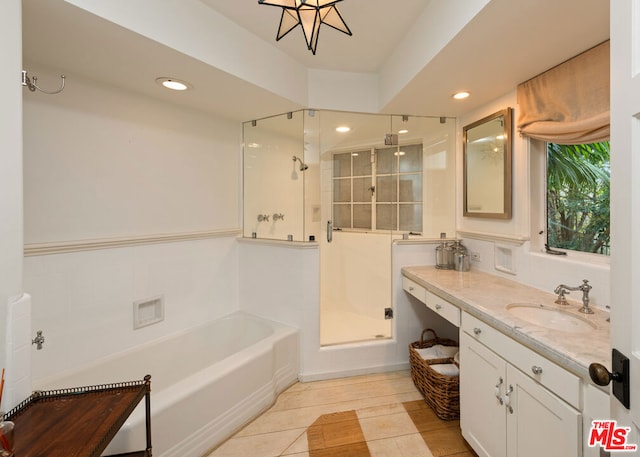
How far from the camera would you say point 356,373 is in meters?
2.49

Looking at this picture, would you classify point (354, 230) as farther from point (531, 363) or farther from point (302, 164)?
point (531, 363)

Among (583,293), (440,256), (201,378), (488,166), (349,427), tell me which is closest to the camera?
(583,293)

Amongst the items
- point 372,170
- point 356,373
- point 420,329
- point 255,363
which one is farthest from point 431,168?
point 255,363

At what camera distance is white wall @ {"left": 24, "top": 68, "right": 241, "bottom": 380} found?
67.4 inches

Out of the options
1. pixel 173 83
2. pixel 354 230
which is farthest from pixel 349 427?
pixel 173 83

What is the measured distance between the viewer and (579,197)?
178cm

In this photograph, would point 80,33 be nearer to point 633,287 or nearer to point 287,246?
point 287,246

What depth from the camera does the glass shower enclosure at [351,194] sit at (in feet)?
8.57

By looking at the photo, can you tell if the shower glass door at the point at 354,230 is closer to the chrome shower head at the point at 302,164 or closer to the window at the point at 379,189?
the window at the point at 379,189

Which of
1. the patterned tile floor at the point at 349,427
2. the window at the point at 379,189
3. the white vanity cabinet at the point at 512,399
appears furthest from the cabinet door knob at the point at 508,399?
the window at the point at 379,189

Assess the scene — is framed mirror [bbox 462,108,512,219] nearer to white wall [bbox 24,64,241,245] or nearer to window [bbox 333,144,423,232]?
window [bbox 333,144,423,232]

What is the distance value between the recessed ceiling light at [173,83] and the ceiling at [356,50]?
59 millimetres

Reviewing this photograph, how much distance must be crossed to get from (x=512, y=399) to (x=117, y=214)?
8.03 ft

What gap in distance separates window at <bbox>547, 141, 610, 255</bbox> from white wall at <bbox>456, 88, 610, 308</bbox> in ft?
0.23
